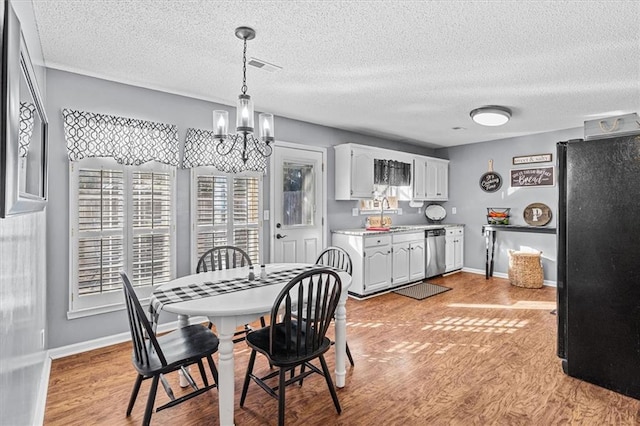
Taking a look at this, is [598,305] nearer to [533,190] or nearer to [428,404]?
[428,404]

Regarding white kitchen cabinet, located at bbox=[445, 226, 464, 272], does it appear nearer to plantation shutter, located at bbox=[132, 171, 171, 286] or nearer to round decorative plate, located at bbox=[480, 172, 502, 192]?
round decorative plate, located at bbox=[480, 172, 502, 192]

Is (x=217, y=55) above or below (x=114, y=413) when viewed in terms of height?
above

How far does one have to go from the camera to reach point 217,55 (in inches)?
104

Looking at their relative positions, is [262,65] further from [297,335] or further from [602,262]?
[602,262]

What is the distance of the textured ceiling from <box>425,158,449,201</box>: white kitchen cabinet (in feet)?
7.49

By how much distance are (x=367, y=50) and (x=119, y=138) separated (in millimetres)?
2263

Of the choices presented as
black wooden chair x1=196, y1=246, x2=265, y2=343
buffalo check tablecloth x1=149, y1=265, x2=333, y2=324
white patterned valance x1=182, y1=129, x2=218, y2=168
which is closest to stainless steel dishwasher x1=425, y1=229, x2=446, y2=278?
black wooden chair x1=196, y1=246, x2=265, y2=343

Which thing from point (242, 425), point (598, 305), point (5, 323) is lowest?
point (242, 425)

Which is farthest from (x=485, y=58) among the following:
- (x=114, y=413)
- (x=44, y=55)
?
(x=114, y=413)

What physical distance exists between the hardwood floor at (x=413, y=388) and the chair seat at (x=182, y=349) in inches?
17.1

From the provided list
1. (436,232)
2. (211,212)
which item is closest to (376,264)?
(436,232)

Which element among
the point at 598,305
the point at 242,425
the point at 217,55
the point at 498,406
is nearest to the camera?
the point at 242,425

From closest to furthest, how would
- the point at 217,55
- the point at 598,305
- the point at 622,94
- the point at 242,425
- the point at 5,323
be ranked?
the point at 5,323 → the point at 242,425 → the point at 598,305 → the point at 217,55 → the point at 622,94

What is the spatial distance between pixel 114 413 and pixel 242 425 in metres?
0.82
